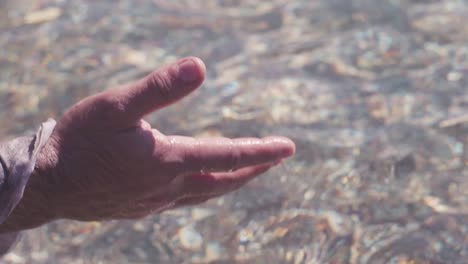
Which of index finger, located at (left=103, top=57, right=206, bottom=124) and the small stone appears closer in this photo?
index finger, located at (left=103, top=57, right=206, bottom=124)

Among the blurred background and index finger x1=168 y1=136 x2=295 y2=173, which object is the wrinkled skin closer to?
index finger x1=168 y1=136 x2=295 y2=173

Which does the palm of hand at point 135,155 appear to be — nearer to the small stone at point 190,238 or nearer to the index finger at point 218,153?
the index finger at point 218,153

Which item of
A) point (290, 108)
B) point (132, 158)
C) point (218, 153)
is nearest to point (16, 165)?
point (132, 158)

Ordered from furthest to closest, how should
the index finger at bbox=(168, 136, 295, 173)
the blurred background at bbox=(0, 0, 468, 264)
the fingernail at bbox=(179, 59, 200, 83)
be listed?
the blurred background at bbox=(0, 0, 468, 264), the index finger at bbox=(168, 136, 295, 173), the fingernail at bbox=(179, 59, 200, 83)

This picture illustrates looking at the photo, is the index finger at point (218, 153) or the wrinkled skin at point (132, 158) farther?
the index finger at point (218, 153)

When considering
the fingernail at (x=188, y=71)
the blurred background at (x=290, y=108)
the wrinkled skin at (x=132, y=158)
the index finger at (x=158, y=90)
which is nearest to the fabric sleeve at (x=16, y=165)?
the wrinkled skin at (x=132, y=158)

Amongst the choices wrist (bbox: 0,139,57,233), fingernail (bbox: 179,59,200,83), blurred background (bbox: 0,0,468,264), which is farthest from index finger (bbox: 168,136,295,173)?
blurred background (bbox: 0,0,468,264)

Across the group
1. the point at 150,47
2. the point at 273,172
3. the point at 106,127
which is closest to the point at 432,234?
the point at 273,172
